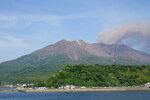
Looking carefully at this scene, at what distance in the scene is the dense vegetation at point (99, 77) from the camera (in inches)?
6156

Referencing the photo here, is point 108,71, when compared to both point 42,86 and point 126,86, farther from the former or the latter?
point 42,86

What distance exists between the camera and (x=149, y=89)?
14250cm

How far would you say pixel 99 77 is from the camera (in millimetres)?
159375

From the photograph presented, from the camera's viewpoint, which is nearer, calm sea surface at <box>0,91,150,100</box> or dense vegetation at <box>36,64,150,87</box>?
calm sea surface at <box>0,91,150,100</box>

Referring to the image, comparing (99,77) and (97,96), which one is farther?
(99,77)

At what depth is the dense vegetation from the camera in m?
156

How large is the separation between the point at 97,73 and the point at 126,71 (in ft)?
52.5

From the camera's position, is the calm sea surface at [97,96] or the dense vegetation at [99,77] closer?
the calm sea surface at [97,96]

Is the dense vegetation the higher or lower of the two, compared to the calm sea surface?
higher

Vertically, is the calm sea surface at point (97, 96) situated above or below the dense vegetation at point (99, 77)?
below

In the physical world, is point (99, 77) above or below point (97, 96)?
above

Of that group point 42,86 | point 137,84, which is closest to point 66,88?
point 42,86

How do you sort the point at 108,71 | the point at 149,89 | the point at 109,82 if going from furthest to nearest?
the point at 108,71, the point at 109,82, the point at 149,89

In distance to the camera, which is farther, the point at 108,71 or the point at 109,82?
the point at 108,71
